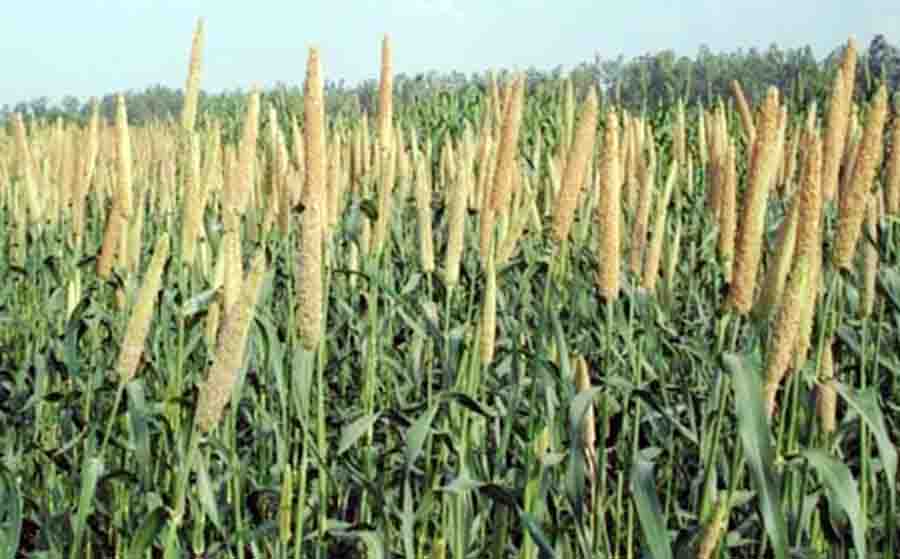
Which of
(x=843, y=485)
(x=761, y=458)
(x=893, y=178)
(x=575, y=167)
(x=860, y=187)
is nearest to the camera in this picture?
(x=761, y=458)

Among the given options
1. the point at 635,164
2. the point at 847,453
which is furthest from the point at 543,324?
the point at 635,164

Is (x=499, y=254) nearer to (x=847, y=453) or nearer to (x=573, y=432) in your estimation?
(x=573, y=432)

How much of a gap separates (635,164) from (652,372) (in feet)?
4.71

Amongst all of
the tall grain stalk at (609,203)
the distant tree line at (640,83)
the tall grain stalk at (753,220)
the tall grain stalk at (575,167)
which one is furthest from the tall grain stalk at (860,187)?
the distant tree line at (640,83)

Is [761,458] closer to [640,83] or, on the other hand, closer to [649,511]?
[649,511]

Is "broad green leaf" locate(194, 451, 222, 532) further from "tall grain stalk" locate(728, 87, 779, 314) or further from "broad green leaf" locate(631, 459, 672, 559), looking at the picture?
"tall grain stalk" locate(728, 87, 779, 314)

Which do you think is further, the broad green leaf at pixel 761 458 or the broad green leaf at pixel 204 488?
the broad green leaf at pixel 204 488

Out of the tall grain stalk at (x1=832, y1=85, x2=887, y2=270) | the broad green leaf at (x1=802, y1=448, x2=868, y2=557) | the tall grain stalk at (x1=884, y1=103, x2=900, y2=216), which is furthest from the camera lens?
the tall grain stalk at (x1=884, y1=103, x2=900, y2=216)

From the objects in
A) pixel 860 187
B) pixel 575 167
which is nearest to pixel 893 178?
pixel 860 187

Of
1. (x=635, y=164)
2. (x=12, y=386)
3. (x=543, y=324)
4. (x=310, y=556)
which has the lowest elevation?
(x=310, y=556)

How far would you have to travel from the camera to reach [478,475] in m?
2.89

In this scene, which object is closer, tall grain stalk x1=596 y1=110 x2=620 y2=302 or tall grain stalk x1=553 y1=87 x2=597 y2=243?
tall grain stalk x1=596 y1=110 x2=620 y2=302

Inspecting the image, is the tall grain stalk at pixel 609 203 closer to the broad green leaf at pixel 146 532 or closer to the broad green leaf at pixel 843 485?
the broad green leaf at pixel 843 485

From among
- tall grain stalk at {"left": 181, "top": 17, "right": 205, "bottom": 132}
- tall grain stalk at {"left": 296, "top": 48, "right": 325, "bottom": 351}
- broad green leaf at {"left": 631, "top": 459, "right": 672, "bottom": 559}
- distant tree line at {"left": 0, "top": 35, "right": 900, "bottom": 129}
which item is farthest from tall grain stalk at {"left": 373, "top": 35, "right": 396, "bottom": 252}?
distant tree line at {"left": 0, "top": 35, "right": 900, "bottom": 129}
